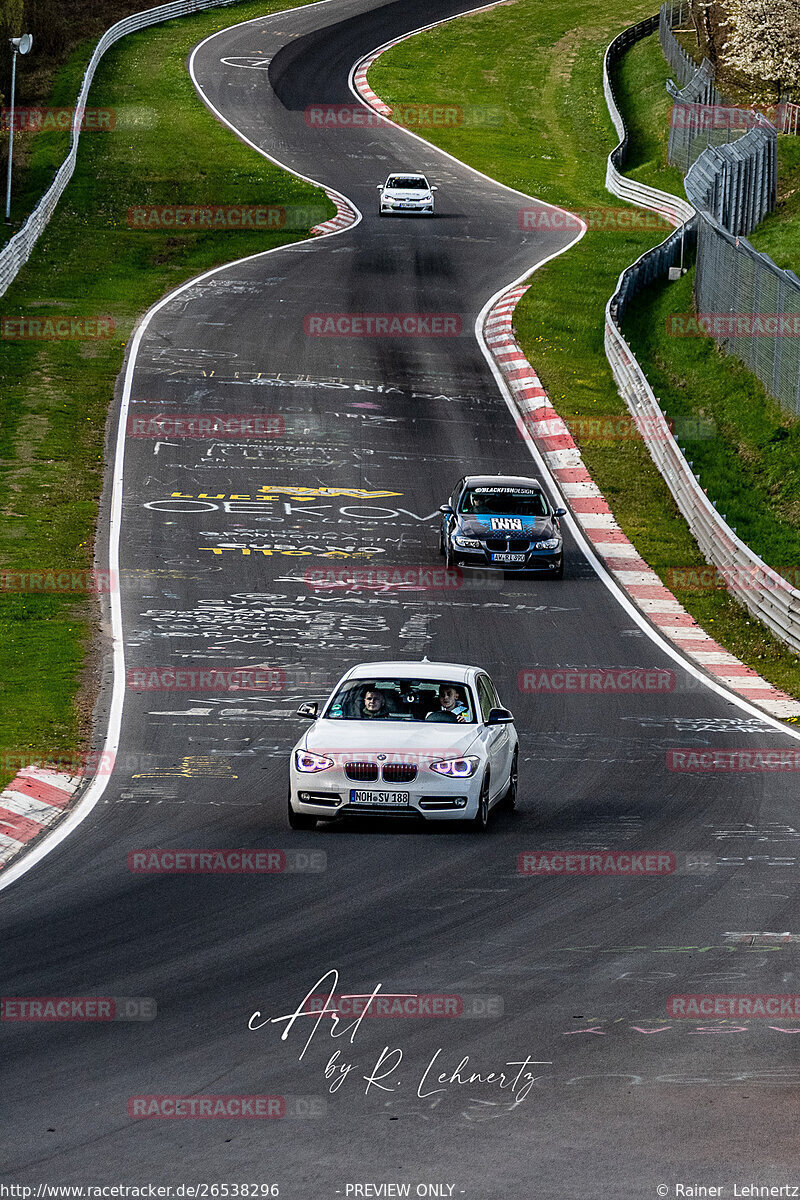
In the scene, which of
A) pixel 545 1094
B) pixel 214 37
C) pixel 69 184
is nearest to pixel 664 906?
pixel 545 1094

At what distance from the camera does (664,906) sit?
12.4 m

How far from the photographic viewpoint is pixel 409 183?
58.0m

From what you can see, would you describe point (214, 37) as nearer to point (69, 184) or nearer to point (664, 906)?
point (69, 184)

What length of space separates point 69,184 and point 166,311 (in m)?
15.0

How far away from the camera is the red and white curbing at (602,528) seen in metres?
23.2
